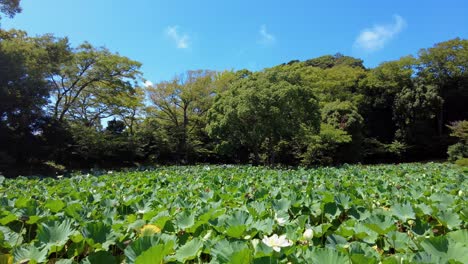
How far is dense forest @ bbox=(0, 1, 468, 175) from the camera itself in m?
16.4

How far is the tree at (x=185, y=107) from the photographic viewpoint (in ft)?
88.8

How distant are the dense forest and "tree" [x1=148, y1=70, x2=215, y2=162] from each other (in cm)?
9

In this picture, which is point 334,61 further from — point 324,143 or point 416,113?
A: point 324,143

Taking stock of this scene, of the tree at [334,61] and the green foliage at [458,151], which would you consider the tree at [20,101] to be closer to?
the green foliage at [458,151]

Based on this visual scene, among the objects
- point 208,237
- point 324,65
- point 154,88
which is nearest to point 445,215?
point 208,237

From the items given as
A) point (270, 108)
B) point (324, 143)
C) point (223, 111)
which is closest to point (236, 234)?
point (270, 108)

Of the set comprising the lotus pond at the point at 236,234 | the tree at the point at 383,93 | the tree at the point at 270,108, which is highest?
the tree at the point at 383,93

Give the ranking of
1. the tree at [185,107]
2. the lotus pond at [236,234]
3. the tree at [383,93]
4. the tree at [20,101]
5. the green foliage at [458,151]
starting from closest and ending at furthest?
1. the lotus pond at [236,234]
2. the tree at [20,101]
3. the green foliage at [458,151]
4. the tree at [185,107]
5. the tree at [383,93]

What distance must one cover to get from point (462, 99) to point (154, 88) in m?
28.3

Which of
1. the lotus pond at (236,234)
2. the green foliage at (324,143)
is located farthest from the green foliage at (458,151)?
the lotus pond at (236,234)

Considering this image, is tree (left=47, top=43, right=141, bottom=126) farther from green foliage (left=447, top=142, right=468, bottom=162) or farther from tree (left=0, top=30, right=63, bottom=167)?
green foliage (left=447, top=142, right=468, bottom=162)

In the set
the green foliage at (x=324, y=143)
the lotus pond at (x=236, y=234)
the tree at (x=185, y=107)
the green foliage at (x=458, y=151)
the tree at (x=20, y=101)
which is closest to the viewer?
the lotus pond at (x=236, y=234)

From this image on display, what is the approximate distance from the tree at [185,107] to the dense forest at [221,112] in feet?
0.31

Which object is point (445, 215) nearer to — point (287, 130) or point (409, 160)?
point (287, 130)
